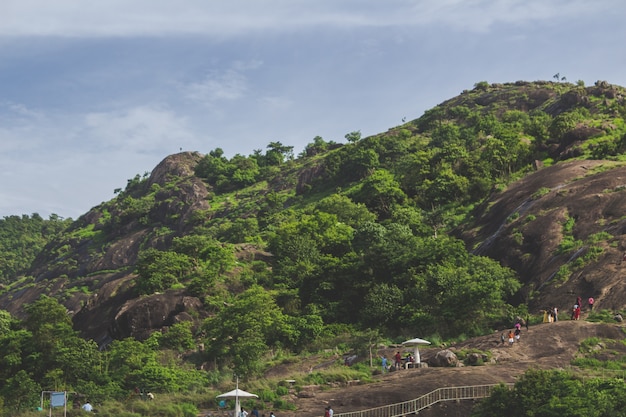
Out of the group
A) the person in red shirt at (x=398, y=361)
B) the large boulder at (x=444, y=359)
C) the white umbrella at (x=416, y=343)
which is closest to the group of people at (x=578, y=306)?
the large boulder at (x=444, y=359)

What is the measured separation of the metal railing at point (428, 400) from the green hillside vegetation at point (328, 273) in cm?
442

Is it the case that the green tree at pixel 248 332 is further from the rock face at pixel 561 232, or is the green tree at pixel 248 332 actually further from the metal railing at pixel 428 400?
the rock face at pixel 561 232

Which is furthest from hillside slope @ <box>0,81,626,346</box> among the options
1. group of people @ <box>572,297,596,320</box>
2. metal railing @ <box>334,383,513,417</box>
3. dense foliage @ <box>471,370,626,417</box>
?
dense foliage @ <box>471,370,626,417</box>

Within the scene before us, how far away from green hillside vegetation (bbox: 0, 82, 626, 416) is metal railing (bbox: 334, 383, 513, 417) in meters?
4.42

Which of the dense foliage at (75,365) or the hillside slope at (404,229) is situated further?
the hillside slope at (404,229)

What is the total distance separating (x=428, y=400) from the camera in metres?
35.8

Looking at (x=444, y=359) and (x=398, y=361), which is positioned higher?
(x=444, y=359)

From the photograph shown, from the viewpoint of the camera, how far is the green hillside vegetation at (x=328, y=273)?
5262cm

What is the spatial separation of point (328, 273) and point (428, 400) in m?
36.0

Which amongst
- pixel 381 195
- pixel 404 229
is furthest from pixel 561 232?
pixel 381 195

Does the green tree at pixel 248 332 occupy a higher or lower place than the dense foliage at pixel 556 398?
higher

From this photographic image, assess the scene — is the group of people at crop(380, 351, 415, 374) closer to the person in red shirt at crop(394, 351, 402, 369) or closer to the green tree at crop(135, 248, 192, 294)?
the person in red shirt at crop(394, 351, 402, 369)

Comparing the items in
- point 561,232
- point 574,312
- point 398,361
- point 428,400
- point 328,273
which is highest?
point 561,232

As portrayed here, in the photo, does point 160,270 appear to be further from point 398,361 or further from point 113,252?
point 113,252
